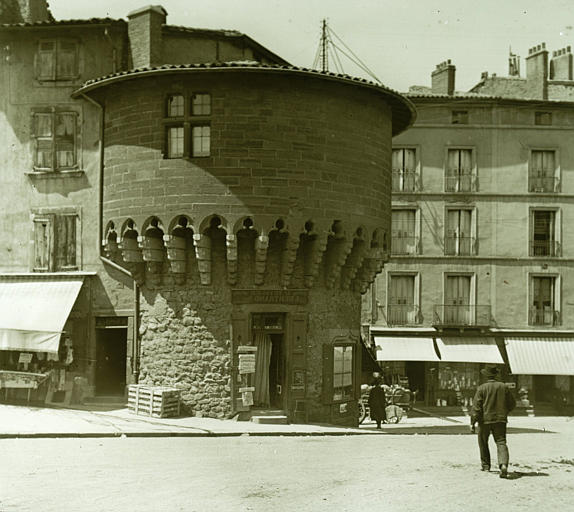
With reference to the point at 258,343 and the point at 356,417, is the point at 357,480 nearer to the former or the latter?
the point at 258,343

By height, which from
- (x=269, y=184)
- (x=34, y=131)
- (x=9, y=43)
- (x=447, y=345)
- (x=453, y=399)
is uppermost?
(x=9, y=43)

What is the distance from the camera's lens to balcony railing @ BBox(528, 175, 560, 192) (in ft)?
129

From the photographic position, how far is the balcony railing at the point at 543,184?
3925cm

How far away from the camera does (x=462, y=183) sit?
39.2m

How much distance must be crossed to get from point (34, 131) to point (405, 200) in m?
19.0

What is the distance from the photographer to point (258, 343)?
880 inches

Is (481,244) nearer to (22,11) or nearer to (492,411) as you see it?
(22,11)

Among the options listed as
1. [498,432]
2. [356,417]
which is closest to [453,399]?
[356,417]

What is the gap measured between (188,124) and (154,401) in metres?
6.71

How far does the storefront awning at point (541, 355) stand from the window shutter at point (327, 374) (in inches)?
670

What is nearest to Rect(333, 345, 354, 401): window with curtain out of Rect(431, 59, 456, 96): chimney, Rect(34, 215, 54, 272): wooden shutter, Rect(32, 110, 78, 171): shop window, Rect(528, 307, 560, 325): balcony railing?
Rect(34, 215, 54, 272): wooden shutter

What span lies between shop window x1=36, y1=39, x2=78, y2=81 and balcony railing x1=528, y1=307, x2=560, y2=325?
23.1 metres

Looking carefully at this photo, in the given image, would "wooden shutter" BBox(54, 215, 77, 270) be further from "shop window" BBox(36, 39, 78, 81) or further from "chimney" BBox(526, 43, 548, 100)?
"chimney" BBox(526, 43, 548, 100)

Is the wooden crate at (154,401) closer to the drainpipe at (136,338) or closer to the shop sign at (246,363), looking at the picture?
A: the drainpipe at (136,338)
